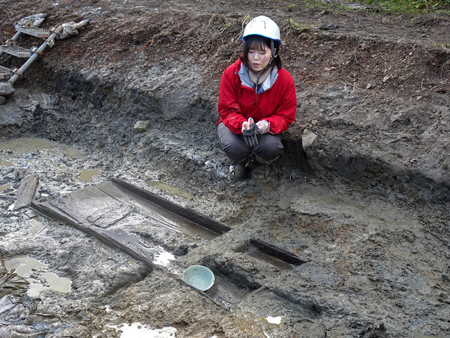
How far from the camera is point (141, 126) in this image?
18.3 feet

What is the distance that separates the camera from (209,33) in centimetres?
610

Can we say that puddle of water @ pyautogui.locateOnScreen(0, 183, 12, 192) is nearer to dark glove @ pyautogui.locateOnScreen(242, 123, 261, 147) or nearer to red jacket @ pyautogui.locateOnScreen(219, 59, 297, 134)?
red jacket @ pyautogui.locateOnScreen(219, 59, 297, 134)

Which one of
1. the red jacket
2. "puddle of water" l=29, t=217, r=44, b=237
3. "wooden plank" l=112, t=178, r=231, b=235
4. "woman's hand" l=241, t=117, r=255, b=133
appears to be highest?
the red jacket

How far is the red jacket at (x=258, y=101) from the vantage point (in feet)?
14.1

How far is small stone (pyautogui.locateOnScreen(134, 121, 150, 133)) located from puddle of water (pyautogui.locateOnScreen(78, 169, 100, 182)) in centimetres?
68

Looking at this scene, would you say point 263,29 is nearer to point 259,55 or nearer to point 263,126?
point 259,55

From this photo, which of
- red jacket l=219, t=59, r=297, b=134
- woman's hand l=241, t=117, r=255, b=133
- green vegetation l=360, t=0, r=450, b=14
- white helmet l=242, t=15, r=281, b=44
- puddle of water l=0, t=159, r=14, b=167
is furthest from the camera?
green vegetation l=360, t=0, r=450, b=14

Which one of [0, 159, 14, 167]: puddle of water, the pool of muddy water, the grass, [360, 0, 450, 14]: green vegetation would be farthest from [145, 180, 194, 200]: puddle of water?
[360, 0, 450, 14]: green vegetation

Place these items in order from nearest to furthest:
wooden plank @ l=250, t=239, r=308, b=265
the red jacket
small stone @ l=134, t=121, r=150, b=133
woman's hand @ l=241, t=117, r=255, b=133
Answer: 1. wooden plank @ l=250, t=239, r=308, b=265
2. woman's hand @ l=241, t=117, r=255, b=133
3. the red jacket
4. small stone @ l=134, t=121, r=150, b=133

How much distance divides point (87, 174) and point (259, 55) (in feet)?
8.05

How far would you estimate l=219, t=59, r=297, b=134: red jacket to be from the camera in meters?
4.30

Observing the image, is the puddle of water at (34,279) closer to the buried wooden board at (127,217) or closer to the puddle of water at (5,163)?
the buried wooden board at (127,217)

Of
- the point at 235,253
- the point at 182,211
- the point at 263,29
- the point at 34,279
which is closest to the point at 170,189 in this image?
the point at 182,211

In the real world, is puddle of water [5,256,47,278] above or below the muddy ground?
below
